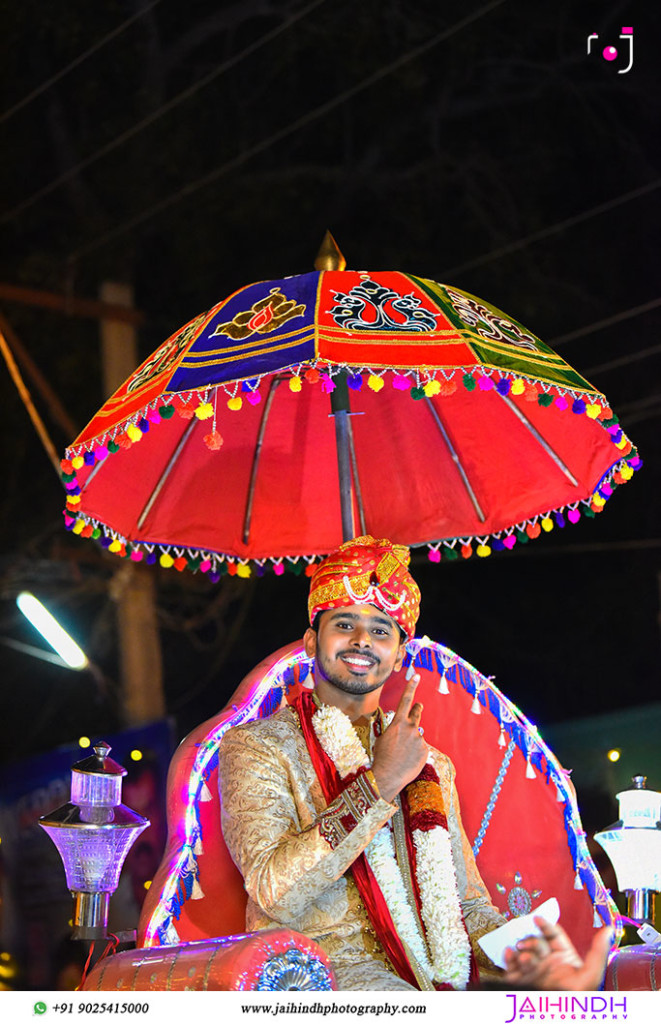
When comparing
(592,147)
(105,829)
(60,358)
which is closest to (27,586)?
(60,358)

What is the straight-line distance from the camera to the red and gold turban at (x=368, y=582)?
11.6 ft

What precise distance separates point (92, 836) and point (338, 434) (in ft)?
4.55

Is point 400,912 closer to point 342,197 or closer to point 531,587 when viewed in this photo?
point 531,587

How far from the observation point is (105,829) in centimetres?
334

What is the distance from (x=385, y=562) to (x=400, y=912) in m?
0.95

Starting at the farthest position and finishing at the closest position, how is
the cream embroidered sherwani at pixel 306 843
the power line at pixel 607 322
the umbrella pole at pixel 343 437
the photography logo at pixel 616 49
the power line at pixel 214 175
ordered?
the power line at pixel 214 175, the power line at pixel 607 322, the photography logo at pixel 616 49, the umbrella pole at pixel 343 437, the cream embroidered sherwani at pixel 306 843

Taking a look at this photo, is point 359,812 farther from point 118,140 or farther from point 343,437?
point 118,140

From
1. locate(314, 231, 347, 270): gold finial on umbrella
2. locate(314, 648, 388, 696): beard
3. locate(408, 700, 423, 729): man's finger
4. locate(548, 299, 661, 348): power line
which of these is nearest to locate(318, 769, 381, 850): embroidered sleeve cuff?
locate(408, 700, 423, 729): man's finger

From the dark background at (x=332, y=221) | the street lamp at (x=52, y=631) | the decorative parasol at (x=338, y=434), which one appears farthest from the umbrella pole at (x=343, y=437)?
the street lamp at (x=52, y=631)

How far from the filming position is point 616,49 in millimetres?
8164

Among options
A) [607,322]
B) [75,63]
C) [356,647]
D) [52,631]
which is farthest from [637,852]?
[75,63]

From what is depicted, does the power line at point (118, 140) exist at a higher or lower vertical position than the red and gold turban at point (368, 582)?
higher

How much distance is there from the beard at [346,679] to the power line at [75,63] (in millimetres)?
5868

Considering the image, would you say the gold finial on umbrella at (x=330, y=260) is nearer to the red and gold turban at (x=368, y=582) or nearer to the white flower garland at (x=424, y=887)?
the red and gold turban at (x=368, y=582)
